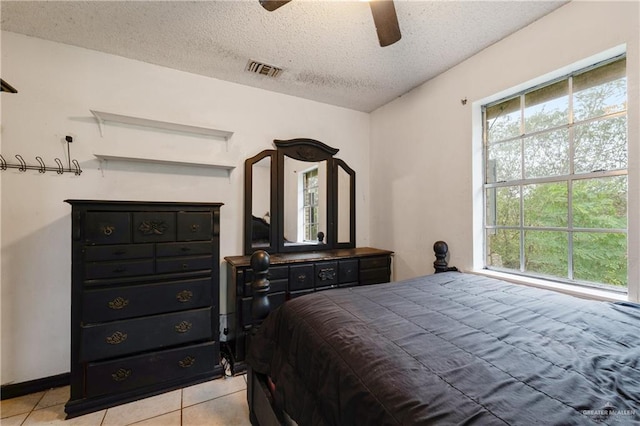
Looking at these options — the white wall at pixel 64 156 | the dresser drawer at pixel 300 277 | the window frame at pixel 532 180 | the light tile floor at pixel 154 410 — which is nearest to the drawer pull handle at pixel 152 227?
the white wall at pixel 64 156

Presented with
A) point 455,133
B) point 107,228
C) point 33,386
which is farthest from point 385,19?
point 33,386

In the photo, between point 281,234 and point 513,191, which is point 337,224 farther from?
point 513,191

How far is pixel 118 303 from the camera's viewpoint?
180 centimetres

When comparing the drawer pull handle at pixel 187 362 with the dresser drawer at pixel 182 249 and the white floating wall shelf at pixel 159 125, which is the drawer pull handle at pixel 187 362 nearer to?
the dresser drawer at pixel 182 249

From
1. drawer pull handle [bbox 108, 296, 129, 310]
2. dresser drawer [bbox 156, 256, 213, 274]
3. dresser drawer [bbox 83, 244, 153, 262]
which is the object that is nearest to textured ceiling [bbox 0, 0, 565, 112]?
dresser drawer [bbox 83, 244, 153, 262]

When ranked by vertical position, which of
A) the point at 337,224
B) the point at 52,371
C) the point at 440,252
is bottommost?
the point at 52,371

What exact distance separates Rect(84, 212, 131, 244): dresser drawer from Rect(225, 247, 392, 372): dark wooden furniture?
79cm

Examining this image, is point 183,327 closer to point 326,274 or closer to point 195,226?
point 195,226

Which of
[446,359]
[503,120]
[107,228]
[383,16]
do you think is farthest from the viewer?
[503,120]

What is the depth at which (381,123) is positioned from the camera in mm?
3262

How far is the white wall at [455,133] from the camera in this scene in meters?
1.48

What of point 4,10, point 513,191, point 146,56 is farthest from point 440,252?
point 4,10

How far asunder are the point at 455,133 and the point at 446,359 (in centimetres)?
211

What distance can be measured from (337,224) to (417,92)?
5.43ft
